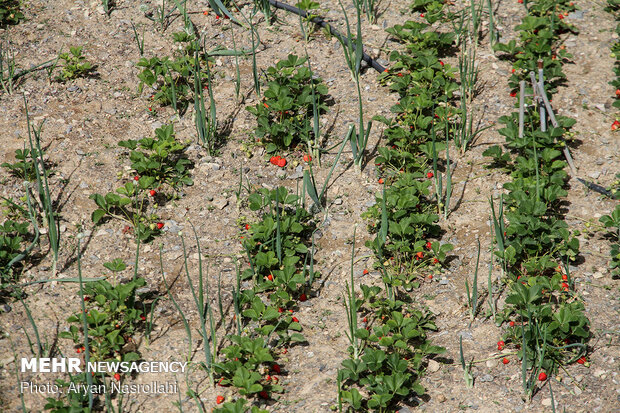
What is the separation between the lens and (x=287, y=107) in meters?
4.38

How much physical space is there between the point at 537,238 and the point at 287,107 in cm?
190

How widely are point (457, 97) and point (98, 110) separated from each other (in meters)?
2.76

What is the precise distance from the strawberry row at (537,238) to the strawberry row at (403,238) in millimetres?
419

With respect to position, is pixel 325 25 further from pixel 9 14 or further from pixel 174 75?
pixel 9 14

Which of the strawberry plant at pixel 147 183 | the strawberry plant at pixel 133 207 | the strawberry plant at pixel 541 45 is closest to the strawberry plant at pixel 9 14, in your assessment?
the strawberry plant at pixel 147 183

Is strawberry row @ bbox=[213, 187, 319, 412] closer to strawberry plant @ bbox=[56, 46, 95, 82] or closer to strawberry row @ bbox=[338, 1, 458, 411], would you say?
strawberry row @ bbox=[338, 1, 458, 411]

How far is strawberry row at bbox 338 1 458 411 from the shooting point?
307 cm

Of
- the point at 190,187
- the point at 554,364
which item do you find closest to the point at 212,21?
the point at 190,187

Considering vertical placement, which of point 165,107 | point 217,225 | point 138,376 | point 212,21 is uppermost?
point 212,21

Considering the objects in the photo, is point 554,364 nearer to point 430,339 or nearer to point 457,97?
point 430,339

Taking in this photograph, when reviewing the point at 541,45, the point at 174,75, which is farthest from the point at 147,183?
the point at 541,45

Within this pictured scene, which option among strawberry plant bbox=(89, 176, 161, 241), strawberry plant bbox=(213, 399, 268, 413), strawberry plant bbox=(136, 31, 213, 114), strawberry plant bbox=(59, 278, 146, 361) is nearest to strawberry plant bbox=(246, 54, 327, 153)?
strawberry plant bbox=(136, 31, 213, 114)

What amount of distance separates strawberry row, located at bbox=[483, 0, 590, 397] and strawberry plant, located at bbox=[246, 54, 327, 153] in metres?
1.33

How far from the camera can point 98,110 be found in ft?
15.3
